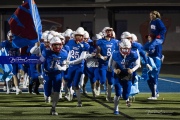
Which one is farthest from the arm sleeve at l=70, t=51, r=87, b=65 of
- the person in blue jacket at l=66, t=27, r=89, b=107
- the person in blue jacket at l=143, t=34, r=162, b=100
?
the person in blue jacket at l=143, t=34, r=162, b=100

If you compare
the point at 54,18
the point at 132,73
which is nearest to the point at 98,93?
the point at 132,73

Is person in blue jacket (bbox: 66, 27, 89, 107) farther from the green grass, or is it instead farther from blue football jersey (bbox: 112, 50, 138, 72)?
blue football jersey (bbox: 112, 50, 138, 72)

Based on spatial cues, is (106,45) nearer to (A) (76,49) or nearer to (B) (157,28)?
(B) (157,28)

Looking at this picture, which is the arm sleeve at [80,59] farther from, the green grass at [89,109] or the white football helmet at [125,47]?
the white football helmet at [125,47]

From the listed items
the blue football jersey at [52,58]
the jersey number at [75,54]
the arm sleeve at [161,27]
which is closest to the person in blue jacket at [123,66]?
A: the blue football jersey at [52,58]

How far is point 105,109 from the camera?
1434 centimetres

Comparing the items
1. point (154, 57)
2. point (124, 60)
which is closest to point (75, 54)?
point (124, 60)

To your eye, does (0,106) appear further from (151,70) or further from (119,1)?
(119,1)

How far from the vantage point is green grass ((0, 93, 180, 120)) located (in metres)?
12.8

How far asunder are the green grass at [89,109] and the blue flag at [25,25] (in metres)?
1.64

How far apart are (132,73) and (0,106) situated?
3.58 metres

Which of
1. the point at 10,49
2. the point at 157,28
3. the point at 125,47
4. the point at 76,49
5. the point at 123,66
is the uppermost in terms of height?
the point at 157,28

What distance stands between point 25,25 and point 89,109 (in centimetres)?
328

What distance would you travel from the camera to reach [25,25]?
16156 millimetres
